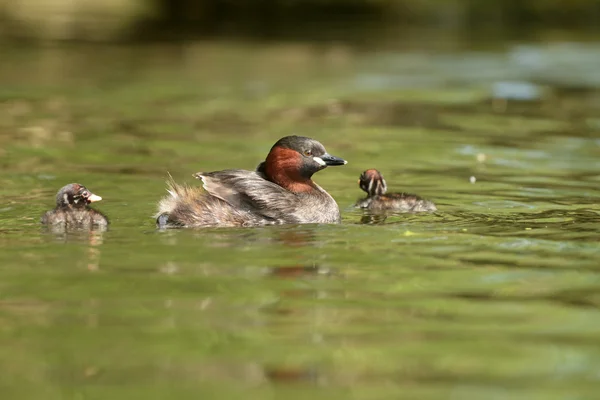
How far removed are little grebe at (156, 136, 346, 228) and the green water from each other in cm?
21

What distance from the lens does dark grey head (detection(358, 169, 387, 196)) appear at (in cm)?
1128

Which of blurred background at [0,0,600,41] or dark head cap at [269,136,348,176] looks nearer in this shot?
dark head cap at [269,136,348,176]

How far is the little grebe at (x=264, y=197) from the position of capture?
968 cm

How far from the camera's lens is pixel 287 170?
1014 centimetres

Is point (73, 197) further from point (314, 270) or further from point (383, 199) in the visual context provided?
point (383, 199)

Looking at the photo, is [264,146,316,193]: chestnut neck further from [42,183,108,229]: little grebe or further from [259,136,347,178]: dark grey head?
[42,183,108,229]: little grebe

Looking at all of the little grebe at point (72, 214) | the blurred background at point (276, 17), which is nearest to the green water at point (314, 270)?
the little grebe at point (72, 214)

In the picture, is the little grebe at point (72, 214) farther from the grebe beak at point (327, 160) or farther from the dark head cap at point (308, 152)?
the grebe beak at point (327, 160)

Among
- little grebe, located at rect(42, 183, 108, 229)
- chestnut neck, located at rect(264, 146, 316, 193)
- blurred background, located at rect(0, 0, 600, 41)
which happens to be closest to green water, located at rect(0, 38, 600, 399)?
little grebe, located at rect(42, 183, 108, 229)

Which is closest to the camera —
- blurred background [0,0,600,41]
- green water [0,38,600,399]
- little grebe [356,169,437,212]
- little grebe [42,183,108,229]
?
green water [0,38,600,399]

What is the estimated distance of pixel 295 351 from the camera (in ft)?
20.3

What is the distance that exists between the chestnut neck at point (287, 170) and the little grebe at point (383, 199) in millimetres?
957

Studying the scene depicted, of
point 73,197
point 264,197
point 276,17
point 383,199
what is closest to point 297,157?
point 264,197

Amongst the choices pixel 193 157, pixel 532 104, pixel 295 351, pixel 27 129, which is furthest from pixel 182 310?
pixel 532 104
